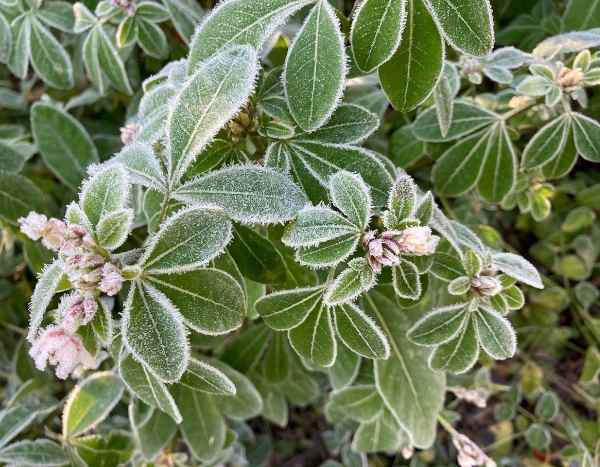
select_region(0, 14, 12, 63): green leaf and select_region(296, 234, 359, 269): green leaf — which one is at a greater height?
select_region(0, 14, 12, 63): green leaf

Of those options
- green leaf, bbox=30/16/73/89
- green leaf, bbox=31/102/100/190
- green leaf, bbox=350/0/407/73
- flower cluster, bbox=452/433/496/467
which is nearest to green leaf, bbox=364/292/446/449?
flower cluster, bbox=452/433/496/467

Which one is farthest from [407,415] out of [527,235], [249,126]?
[527,235]

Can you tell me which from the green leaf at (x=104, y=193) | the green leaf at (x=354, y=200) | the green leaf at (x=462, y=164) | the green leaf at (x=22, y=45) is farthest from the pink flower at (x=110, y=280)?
the green leaf at (x=22, y=45)

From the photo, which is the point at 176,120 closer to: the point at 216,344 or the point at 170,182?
the point at 170,182

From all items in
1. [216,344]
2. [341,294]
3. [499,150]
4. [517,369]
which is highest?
[341,294]

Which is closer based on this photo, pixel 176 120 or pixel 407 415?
pixel 176 120

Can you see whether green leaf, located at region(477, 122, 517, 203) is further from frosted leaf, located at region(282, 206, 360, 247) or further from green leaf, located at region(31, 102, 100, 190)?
green leaf, located at region(31, 102, 100, 190)
